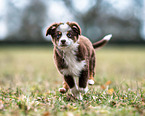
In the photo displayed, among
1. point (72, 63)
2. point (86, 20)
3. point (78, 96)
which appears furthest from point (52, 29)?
point (86, 20)

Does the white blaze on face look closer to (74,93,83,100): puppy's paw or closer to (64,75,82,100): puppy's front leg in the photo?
(64,75,82,100): puppy's front leg

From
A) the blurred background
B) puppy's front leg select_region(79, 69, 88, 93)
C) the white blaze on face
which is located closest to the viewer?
the white blaze on face

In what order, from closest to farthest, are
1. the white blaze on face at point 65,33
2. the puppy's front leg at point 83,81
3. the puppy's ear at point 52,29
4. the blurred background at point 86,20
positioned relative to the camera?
the white blaze on face at point 65,33, the puppy's ear at point 52,29, the puppy's front leg at point 83,81, the blurred background at point 86,20

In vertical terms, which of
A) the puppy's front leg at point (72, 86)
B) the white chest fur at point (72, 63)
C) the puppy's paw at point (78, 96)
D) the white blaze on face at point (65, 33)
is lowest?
the puppy's paw at point (78, 96)

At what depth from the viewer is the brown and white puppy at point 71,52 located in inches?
90.6

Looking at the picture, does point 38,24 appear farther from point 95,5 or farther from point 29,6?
point 95,5

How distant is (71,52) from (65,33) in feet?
0.86

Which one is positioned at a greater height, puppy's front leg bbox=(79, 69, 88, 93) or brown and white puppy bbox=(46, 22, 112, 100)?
brown and white puppy bbox=(46, 22, 112, 100)

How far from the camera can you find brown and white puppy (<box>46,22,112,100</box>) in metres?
2.30

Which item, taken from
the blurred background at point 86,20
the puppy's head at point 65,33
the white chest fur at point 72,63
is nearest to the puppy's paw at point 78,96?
the white chest fur at point 72,63

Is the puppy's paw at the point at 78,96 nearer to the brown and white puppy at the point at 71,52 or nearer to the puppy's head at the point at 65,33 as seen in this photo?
the brown and white puppy at the point at 71,52

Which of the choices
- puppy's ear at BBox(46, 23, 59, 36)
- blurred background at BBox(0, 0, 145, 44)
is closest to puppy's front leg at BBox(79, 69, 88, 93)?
puppy's ear at BBox(46, 23, 59, 36)

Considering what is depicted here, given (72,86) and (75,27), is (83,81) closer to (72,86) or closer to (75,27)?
(72,86)

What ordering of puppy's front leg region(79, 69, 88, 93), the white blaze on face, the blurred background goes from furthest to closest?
1. the blurred background
2. puppy's front leg region(79, 69, 88, 93)
3. the white blaze on face
